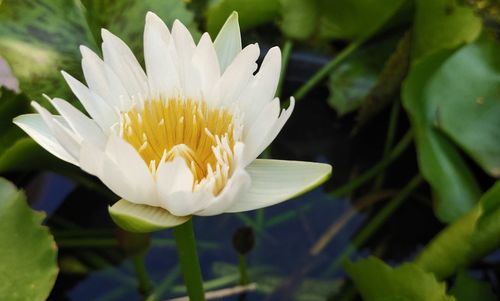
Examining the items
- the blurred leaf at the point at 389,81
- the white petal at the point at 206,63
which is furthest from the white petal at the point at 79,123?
the blurred leaf at the point at 389,81

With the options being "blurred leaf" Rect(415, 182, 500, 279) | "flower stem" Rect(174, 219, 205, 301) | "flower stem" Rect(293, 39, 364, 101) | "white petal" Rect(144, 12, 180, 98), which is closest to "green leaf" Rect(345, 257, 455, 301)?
"blurred leaf" Rect(415, 182, 500, 279)

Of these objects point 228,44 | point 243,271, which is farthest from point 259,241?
point 228,44

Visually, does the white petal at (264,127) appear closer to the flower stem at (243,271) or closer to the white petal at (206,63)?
the white petal at (206,63)

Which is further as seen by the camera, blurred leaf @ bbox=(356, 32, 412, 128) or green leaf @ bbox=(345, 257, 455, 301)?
blurred leaf @ bbox=(356, 32, 412, 128)

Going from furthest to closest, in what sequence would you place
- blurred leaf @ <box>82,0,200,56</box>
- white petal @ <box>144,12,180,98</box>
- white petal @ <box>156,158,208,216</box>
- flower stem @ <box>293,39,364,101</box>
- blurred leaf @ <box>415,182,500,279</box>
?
flower stem @ <box>293,39,364,101</box> → blurred leaf @ <box>82,0,200,56</box> → blurred leaf @ <box>415,182,500,279</box> → white petal @ <box>144,12,180,98</box> → white petal @ <box>156,158,208,216</box>

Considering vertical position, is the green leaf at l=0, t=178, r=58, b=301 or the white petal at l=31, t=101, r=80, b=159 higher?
the white petal at l=31, t=101, r=80, b=159

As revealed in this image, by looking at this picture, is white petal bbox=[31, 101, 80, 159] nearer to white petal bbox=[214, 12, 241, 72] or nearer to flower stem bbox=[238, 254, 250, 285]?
white petal bbox=[214, 12, 241, 72]
